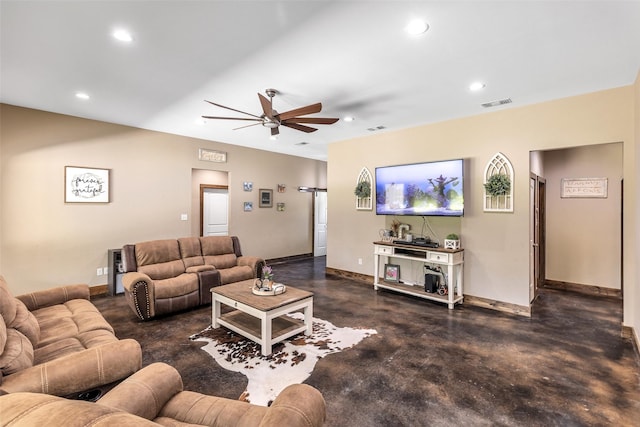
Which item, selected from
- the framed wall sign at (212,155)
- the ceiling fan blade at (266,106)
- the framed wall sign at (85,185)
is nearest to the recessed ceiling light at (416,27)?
the ceiling fan blade at (266,106)

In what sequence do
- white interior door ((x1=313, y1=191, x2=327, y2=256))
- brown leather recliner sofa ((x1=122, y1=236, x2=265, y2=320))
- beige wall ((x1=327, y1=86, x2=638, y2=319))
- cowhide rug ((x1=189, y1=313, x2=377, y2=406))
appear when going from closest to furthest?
1. cowhide rug ((x1=189, y1=313, x2=377, y2=406))
2. beige wall ((x1=327, y1=86, x2=638, y2=319))
3. brown leather recliner sofa ((x1=122, y1=236, x2=265, y2=320))
4. white interior door ((x1=313, y1=191, x2=327, y2=256))

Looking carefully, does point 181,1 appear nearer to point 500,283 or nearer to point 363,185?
point 363,185

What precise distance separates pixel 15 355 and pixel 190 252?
322cm

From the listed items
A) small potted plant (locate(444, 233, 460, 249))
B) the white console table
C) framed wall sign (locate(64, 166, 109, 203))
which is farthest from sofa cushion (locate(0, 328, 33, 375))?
small potted plant (locate(444, 233, 460, 249))

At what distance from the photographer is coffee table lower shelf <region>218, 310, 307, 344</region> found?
3025 mm

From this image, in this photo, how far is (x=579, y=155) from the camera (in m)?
Answer: 5.01

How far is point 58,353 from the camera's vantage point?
1979 mm

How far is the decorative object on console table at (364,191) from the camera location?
5633mm

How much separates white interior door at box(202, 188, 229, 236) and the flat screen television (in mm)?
3584

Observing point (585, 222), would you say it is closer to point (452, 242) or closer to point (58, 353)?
point (452, 242)

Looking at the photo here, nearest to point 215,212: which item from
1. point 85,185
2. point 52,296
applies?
point 85,185

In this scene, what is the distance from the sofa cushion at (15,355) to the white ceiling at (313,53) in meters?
2.22

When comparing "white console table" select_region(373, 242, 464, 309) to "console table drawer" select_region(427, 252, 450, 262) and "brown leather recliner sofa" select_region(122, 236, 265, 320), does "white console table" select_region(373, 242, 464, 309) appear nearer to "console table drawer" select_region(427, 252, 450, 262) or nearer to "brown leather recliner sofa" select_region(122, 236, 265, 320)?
"console table drawer" select_region(427, 252, 450, 262)

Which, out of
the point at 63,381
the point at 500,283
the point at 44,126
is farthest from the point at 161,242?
the point at 500,283
